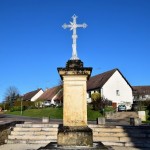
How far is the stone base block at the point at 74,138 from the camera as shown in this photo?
10328 millimetres

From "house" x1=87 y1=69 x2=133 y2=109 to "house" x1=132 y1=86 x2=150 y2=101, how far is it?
9816 millimetres

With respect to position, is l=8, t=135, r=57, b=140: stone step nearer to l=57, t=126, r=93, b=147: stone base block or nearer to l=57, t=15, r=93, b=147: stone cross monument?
l=57, t=15, r=93, b=147: stone cross monument

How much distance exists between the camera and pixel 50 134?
17078 millimetres

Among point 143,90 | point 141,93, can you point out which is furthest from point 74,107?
point 143,90

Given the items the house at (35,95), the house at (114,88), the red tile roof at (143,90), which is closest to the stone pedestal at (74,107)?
Answer: the house at (114,88)

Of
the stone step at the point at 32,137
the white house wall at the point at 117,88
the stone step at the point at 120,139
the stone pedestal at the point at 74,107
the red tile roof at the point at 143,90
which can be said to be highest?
the red tile roof at the point at 143,90

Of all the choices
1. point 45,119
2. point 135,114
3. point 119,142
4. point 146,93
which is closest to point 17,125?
point 45,119

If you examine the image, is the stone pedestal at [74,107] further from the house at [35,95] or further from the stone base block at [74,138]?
the house at [35,95]

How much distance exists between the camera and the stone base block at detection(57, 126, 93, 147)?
407 inches

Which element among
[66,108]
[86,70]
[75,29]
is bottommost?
[66,108]

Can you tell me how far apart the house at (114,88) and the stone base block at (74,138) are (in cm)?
4788

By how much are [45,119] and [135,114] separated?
67.8ft

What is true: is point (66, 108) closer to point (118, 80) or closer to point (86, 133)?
point (86, 133)

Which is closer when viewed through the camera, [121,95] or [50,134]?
[50,134]
